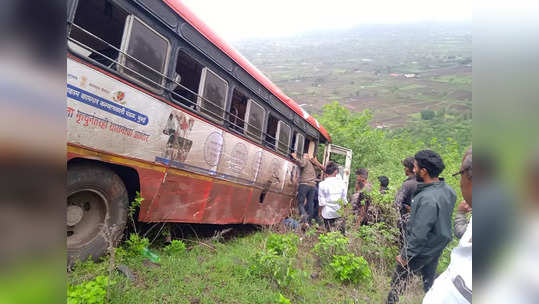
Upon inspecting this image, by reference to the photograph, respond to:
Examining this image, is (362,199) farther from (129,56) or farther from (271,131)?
(129,56)

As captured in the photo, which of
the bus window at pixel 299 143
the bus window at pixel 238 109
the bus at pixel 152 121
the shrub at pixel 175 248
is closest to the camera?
the bus at pixel 152 121

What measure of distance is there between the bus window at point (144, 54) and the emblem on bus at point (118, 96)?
0.24 meters

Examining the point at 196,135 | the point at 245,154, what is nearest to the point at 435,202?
the point at 196,135

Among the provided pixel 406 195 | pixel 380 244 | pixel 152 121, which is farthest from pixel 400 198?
pixel 152 121

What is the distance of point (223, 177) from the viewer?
150 inches

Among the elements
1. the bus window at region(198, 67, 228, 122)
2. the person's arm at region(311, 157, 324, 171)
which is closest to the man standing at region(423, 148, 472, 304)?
the bus window at region(198, 67, 228, 122)

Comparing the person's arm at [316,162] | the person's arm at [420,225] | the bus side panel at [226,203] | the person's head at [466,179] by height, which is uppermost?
the person's arm at [316,162]

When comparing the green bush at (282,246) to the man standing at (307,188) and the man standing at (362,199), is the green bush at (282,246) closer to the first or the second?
the man standing at (362,199)

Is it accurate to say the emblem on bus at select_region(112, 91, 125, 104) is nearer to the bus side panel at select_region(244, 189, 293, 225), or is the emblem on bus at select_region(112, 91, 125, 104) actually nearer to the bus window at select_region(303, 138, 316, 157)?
the bus side panel at select_region(244, 189, 293, 225)

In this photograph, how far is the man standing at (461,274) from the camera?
777 millimetres

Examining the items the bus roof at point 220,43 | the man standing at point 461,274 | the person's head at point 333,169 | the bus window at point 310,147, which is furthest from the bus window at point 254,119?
the man standing at point 461,274

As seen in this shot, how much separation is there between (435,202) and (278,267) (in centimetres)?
136

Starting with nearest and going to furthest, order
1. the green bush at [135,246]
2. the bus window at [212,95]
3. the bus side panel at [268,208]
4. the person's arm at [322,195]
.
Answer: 1. the green bush at [135,246]
2. the bus window at [212,95]
3. the bus side panel at [268,208]
4. the person's arm at [322,195]
